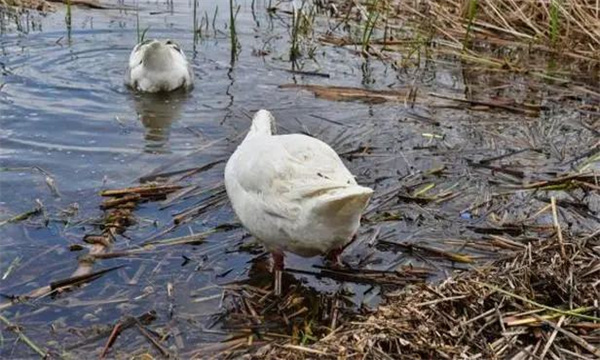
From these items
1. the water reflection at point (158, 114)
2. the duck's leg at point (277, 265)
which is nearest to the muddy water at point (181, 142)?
the water reflection at point (158, 114)

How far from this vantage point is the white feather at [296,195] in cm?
394

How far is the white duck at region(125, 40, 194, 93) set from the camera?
26.1 ft

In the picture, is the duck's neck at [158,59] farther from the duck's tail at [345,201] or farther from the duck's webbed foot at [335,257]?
the duck's tail at [345,201]

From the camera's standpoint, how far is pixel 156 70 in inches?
313

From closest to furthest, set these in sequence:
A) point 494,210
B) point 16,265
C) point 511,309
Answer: point 511,309, point 16,265, point 494,210

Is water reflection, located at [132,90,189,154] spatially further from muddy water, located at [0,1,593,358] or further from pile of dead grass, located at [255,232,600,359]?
pile of dead grass, located at [255,232,600,359]

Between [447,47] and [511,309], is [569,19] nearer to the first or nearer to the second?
[447,47]

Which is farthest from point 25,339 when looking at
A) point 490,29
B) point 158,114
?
point 490,29

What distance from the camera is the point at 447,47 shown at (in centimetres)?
1002

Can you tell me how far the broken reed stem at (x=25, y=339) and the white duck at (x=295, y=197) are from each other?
1212 millimetres

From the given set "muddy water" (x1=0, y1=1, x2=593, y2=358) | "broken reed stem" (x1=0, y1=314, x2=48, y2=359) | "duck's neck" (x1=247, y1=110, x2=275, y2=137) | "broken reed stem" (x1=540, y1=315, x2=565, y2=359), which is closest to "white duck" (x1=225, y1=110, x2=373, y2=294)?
"muddy water" (x1=0, y1=1, x2=593, y2=358)

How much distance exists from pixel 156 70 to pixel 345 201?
456 cm

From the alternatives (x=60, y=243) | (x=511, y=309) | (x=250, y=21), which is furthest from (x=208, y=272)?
(x=250, y=21)

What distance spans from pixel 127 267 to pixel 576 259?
2.37 metres
